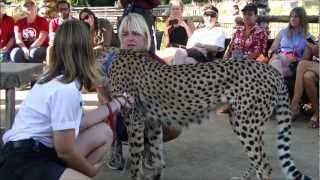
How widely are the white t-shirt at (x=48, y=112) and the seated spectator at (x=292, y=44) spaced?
4.84 metres

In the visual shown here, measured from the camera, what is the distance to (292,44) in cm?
806

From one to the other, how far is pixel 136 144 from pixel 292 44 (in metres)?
3.77

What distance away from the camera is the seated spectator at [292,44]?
26.0ft

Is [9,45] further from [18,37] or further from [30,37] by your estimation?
[30,37]

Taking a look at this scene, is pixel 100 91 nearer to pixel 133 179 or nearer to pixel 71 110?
pixel 133 179

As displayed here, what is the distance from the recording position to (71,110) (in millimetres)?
3402

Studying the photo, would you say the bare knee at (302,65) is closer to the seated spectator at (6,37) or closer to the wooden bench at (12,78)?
the wooden bench at (12,78)

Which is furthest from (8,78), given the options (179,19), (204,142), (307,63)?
(179,19)

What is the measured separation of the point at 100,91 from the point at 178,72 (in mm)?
641

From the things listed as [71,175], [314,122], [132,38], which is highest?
[132,38]

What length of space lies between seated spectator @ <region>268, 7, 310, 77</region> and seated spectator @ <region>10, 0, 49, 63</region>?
401cm

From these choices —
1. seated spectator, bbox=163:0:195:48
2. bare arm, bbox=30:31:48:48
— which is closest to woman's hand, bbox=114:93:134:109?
seated spectator, bbox=163:0:195:48

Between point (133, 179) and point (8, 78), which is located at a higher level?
point (8, 78)

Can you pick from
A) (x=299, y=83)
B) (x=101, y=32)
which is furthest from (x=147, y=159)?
(x=101, y=32)
